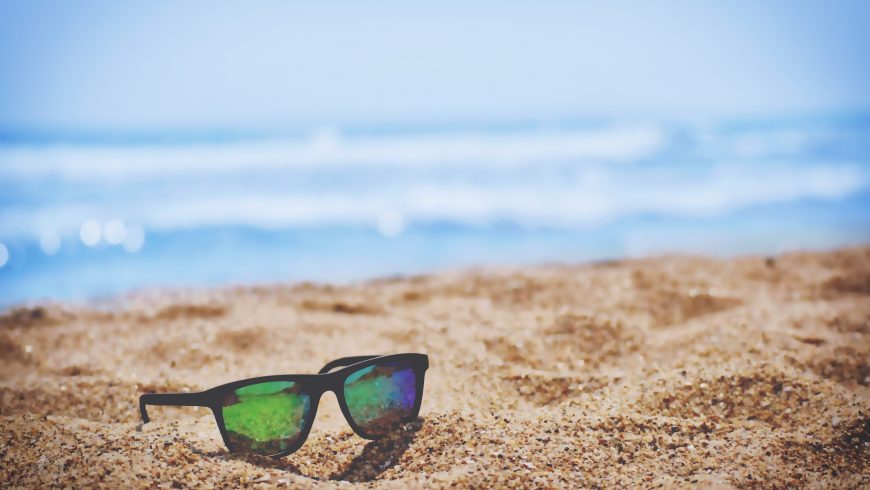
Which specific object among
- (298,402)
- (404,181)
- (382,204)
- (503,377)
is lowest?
(503,377)

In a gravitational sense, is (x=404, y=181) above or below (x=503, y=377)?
above

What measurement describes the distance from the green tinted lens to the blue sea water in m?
3.20

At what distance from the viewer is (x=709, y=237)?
6598mm

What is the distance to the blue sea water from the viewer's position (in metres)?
5.87

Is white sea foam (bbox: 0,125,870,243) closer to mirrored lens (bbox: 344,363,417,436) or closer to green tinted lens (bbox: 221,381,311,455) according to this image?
mirrored lens (bbox: 344,363,417,436)

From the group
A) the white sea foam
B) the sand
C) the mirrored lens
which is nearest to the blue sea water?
the white sea foam

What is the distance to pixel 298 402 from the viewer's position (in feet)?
6.28

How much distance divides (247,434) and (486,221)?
20.6ft

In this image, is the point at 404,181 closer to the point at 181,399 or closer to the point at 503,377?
the point at 503,377

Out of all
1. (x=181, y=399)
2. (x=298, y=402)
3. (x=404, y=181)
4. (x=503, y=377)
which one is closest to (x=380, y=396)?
(x=298, y=402)

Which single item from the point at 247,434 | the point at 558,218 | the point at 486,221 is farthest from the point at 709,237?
the point at 247,434

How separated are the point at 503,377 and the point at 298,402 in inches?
36.4

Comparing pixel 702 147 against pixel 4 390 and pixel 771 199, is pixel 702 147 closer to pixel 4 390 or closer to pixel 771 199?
pixel 771 199

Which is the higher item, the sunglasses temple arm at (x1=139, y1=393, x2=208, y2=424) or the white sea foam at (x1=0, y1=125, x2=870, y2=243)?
the white sea foam at (x1=0, y1=125, x2=870, y2=243)
